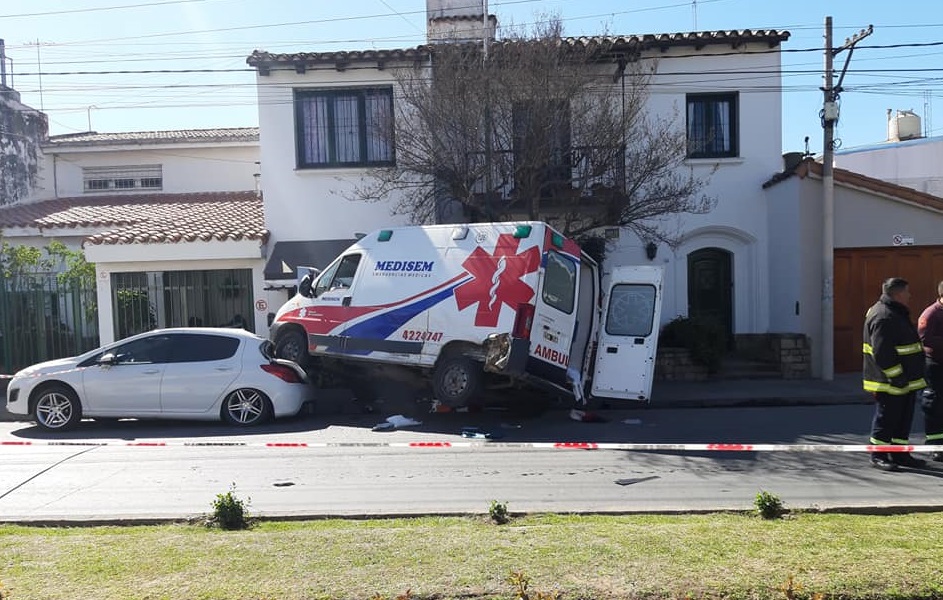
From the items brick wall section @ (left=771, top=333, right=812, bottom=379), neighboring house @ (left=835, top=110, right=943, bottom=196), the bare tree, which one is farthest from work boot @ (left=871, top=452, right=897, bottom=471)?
neighboring house @ (left=835, top=110, right=943, bottom=196)

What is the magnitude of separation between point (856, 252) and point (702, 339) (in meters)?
3.92

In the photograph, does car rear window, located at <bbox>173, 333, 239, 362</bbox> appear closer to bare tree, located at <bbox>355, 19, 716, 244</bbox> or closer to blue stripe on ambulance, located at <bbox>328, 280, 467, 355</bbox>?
blue stripe on ambulance, located at <bbox>328, 280, 467, 355</bbox>

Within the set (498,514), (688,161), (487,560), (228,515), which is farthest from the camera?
(688,161)

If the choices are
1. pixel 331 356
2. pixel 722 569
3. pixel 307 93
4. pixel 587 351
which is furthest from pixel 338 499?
pixel 307 93

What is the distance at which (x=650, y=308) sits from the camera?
37.4 feet

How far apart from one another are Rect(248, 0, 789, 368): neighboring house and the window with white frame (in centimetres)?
851

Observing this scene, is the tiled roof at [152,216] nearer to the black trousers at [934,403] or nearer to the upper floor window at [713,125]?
the upper floor window at [713,125]

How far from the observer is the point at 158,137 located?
23.5 m

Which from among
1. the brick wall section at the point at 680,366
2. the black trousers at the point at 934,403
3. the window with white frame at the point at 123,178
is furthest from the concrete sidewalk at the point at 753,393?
the window with white frame at the point at 123,178

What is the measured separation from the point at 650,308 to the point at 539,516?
6180mm

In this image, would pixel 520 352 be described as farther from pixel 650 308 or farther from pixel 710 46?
pixel 710 46

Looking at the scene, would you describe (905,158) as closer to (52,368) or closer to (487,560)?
(52,368)

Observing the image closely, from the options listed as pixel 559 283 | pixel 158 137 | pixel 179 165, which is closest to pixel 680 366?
pixel 559 283

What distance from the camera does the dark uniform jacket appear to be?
7.29 m
